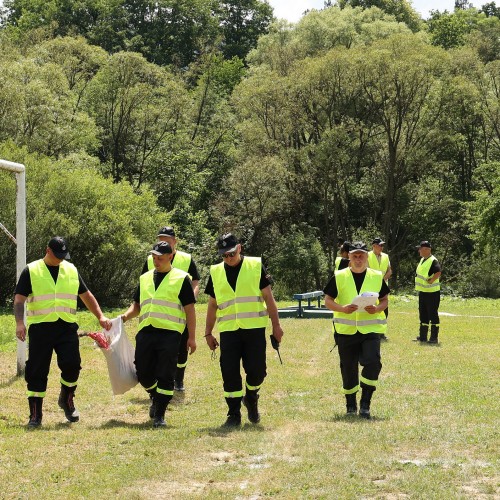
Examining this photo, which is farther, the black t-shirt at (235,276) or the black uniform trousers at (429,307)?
the black uniform trousers at (429,307)

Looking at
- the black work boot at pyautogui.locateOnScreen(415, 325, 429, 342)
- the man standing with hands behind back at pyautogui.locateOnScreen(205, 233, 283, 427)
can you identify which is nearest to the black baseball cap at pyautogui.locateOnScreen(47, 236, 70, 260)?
the man standing with hands behind back at pyautogui.locateOnScreen(205, 233, 283, 427)

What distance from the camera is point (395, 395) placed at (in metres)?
11.9

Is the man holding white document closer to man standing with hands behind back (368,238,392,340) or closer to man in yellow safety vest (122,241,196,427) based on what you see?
man in yellow safety vest (122,241,196,427)

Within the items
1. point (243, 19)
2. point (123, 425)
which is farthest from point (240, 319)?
point (243, 19)

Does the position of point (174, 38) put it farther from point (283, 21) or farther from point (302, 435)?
point (302, 435)

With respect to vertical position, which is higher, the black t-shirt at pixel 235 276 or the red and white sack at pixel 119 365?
the black t-shirt at pixel 235 276

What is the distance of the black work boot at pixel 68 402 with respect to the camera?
10.1 meters

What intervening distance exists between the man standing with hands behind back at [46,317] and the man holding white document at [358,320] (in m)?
3.08

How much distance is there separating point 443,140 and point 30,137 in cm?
2472


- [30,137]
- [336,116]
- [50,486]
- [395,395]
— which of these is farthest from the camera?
[336,116]

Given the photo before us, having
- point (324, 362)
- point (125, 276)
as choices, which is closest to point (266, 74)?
point (125, 276)

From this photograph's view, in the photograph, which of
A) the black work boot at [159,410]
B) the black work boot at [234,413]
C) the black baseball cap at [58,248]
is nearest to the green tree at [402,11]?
the black baseball cap at [58,248]

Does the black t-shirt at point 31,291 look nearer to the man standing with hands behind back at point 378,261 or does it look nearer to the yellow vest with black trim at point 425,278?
the man standing with hands behind back at point 378,261

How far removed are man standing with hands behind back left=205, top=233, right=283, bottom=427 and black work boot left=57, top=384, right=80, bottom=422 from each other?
6.03ft
